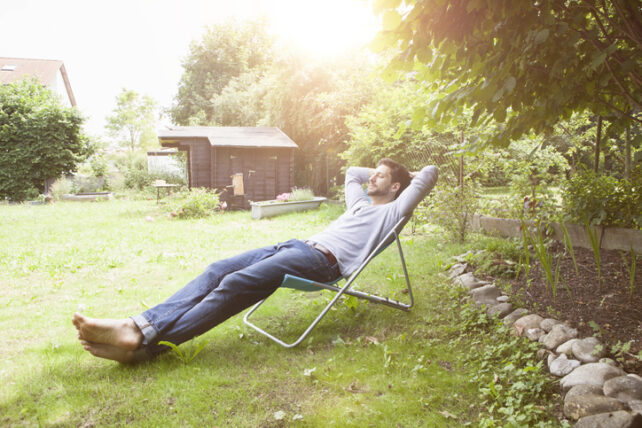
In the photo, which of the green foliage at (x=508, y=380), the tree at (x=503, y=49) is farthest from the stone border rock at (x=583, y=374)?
the tree at (x=503, y=49)

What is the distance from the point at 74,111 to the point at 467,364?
61.7ft

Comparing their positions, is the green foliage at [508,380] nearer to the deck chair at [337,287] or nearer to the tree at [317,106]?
the deck chair at [337,287]

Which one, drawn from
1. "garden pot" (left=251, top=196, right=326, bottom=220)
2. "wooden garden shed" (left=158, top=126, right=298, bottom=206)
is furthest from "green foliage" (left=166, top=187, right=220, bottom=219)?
"wooden garden shed" (left=158, top=126, right=298, bottom=206)

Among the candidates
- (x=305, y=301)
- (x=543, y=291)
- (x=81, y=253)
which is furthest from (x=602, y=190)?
(x=81, y=253)

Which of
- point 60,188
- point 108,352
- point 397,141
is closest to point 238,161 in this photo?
point 397,141

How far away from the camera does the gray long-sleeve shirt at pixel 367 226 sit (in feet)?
10.0

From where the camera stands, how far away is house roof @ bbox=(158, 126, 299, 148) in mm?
12341

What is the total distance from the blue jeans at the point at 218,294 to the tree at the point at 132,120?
37544 millimetres

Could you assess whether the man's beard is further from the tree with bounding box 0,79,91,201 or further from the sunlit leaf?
the tree with bounding box 0,79,91,201

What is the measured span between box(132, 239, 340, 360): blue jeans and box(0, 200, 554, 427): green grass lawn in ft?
0.88

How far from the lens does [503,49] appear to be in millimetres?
2016

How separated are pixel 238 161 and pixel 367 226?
1023 centimetres

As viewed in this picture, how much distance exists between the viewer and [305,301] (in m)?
3.71

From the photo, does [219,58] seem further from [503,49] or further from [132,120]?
[503,49]
